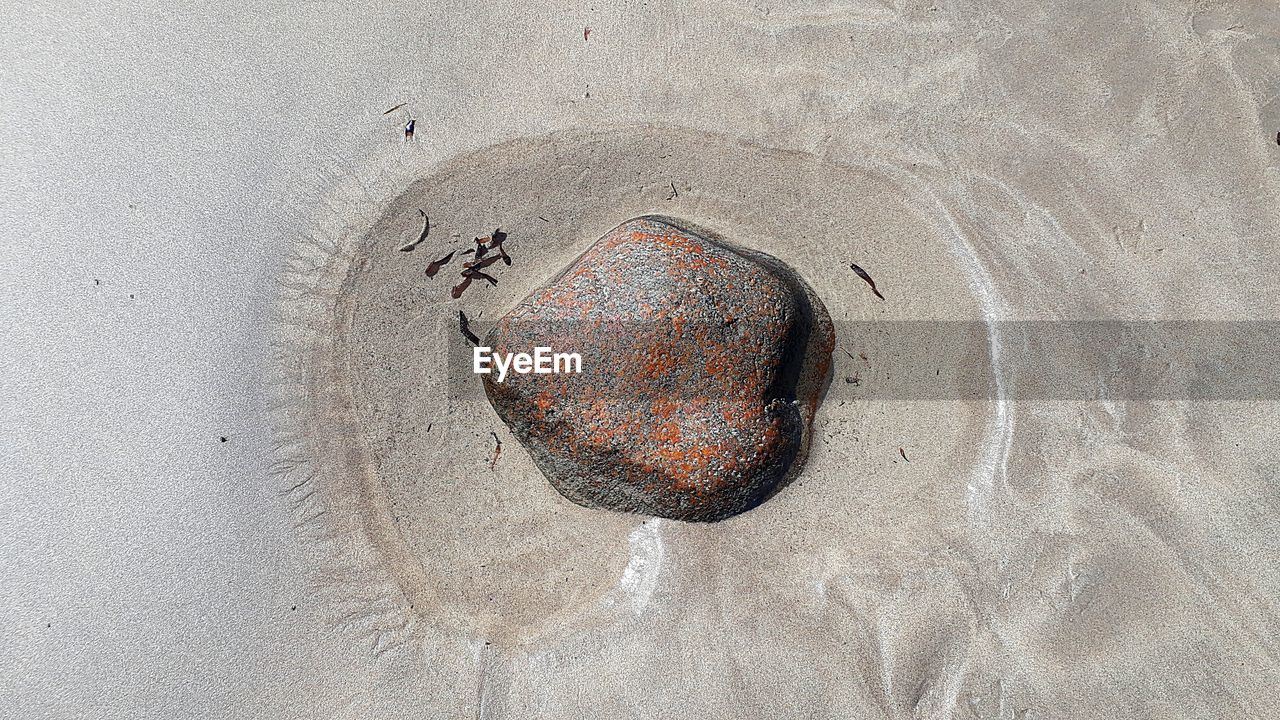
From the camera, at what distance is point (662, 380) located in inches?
120

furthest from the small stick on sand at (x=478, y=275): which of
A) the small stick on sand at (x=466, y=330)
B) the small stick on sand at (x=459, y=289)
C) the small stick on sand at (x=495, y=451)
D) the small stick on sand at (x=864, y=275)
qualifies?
the small stick on sand at (x=864, y=275)

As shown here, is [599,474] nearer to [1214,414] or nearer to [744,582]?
[744,582]

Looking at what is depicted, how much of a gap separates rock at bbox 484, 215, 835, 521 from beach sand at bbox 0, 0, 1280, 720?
19 centimetres

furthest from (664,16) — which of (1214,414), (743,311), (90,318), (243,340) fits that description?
(1214,414)

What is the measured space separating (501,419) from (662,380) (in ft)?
2.83

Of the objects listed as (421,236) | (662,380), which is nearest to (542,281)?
(421,236)

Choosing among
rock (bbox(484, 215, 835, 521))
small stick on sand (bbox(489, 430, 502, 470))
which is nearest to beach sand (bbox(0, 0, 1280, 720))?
small stick on sand (bbox(489, 430, 502, 470))

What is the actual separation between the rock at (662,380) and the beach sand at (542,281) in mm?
191

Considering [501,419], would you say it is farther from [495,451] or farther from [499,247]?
[499,247]

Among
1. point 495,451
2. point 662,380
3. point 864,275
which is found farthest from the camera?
point 864,275

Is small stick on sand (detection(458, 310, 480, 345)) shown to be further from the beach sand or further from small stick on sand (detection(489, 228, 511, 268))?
small stick on sand (detection(489, 228, 511, 268))

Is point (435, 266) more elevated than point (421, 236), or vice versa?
point (421, 236)

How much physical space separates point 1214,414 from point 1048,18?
224 centimetres

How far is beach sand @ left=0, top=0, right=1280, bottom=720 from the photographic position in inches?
123
